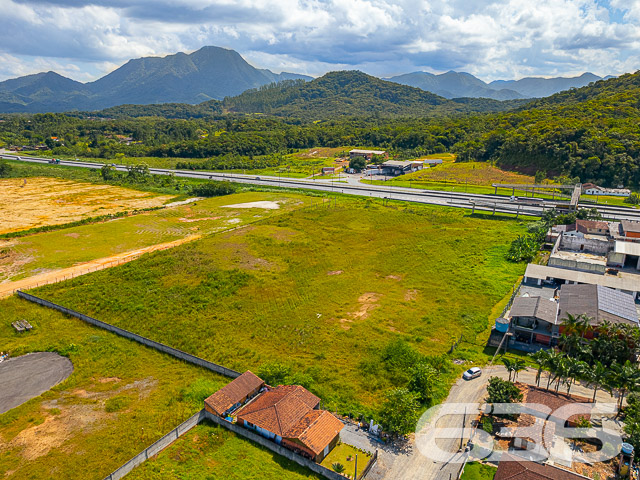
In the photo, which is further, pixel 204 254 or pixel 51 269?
pixel 204 254

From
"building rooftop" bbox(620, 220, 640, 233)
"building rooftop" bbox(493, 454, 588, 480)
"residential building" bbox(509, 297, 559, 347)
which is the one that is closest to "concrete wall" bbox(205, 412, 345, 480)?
"building rooftop" bbox(493, 454, 588, 480)

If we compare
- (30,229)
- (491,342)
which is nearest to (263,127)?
(30,229)

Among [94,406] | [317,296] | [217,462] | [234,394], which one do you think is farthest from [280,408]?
[317,296]

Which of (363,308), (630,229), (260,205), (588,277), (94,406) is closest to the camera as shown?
(94,406)

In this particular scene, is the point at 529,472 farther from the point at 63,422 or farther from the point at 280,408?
the point at 63,422

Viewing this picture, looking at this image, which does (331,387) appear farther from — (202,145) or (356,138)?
(356,138)

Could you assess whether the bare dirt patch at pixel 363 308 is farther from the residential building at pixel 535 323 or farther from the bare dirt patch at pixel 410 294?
the residential building at pixel 535 323

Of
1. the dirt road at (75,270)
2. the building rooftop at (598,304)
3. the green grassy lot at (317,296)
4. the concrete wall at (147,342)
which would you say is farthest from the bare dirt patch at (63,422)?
the building rooftop at (598,304)
